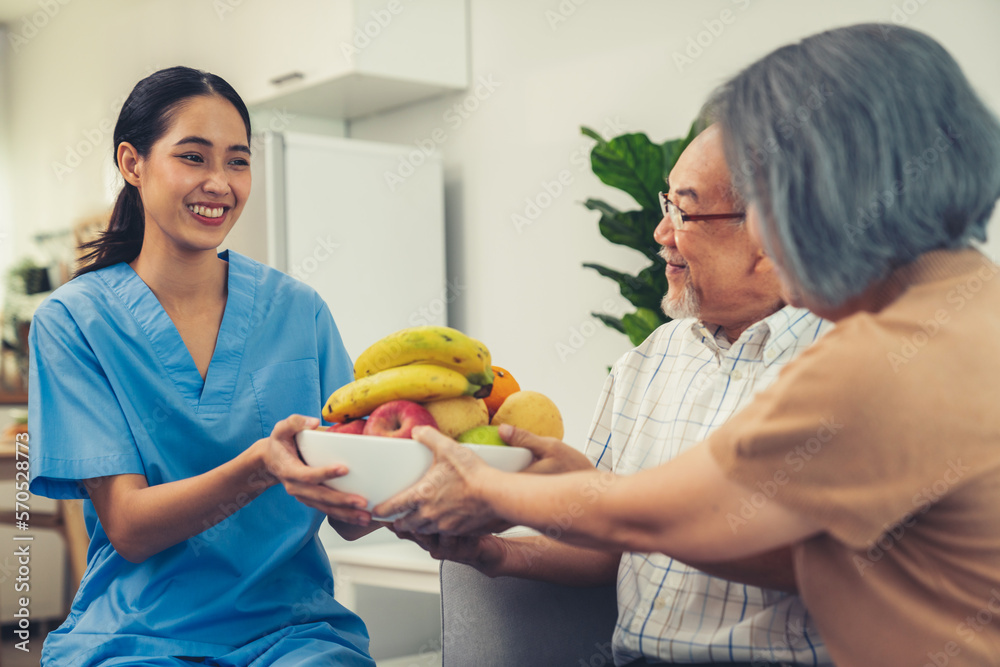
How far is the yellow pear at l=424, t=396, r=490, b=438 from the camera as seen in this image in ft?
3.33

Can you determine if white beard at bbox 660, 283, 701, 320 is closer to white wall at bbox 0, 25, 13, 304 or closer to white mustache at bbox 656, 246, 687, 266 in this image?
white mustache at bbox 656, 246, 687, 266

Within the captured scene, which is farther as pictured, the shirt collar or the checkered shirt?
the shirt collar

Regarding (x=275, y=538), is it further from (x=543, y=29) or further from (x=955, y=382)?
(x=543, y=29)

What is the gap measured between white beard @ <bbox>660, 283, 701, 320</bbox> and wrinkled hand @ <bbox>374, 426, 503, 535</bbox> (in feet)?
1.74

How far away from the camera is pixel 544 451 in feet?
3.46

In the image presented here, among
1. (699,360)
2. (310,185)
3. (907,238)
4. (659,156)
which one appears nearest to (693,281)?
(699,360)

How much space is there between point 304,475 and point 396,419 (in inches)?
4.5

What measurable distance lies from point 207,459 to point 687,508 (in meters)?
0.75

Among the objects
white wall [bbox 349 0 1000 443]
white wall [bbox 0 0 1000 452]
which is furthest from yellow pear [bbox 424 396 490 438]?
white wall [bbox 349 0 1000 443]

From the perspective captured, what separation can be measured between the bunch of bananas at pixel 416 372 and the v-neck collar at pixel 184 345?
0.31 metres

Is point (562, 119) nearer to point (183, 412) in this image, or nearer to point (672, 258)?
point (672, 258)

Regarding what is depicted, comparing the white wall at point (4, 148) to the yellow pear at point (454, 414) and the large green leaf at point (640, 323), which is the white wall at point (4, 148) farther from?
the yellow pear at point (454, 414)

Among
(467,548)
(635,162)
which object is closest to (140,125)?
(467,548)

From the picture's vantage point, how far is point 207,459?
1278mm
